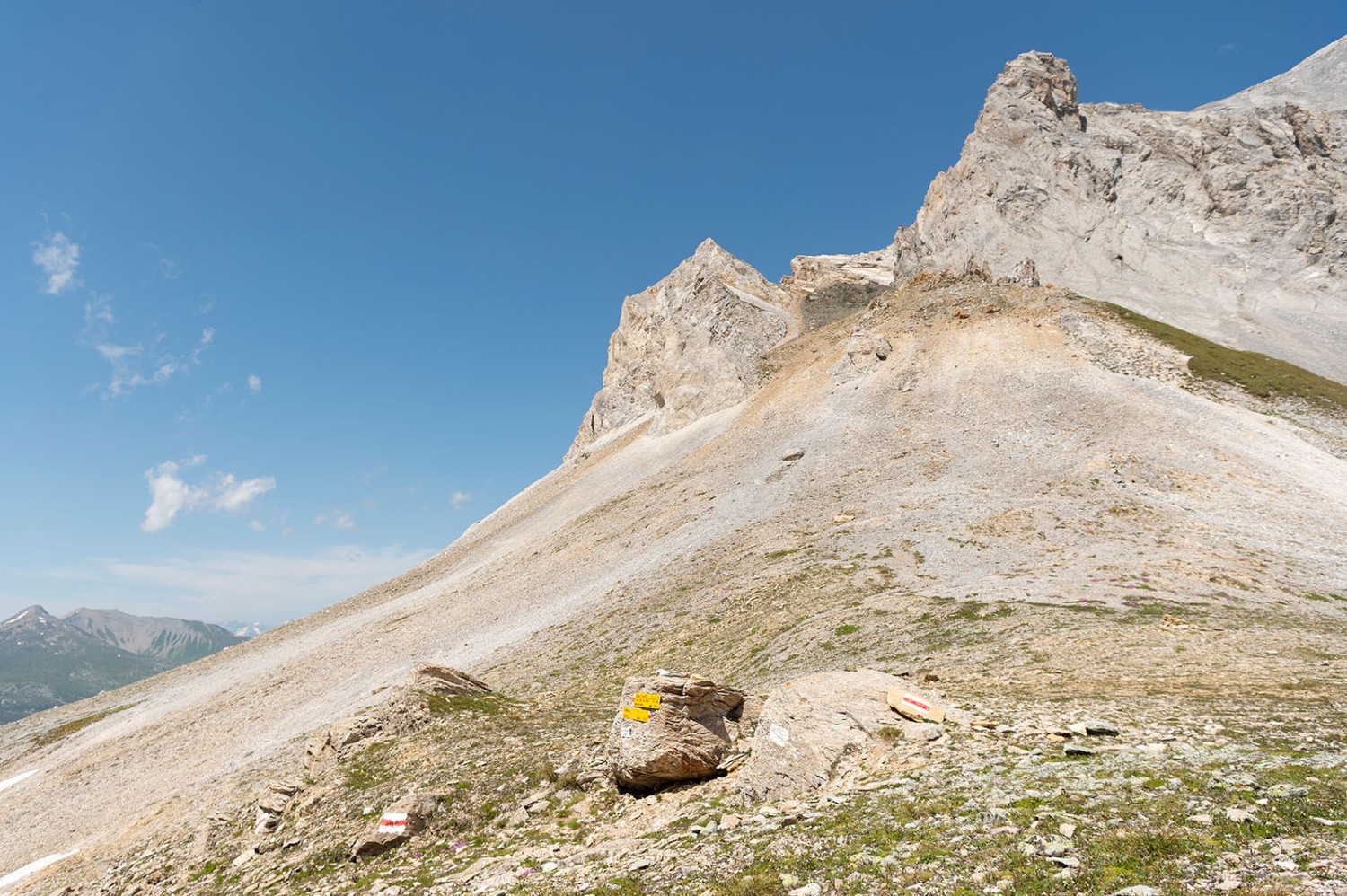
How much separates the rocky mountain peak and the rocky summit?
1079 inches

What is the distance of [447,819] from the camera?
1503 cm

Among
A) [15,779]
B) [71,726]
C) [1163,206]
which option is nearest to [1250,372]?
[1163,206]

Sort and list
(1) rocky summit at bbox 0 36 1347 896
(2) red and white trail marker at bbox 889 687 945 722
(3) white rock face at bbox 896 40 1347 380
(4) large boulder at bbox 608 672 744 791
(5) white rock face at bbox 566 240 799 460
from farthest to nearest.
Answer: (5) white rock face at bbox 566 240 799 460
(3) white rock face at bbox 896 40 1347 380
(4) large boulder at bbox 608 672 744 791
(2) red and white trail marker at bbox 889 687 945 722
(1) rocky summit at bbox 0 36 1347 896

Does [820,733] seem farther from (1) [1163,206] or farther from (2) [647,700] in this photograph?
(1) [1163,206]

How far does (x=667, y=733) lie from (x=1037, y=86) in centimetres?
13861

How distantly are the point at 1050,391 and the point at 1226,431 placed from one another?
12870 millimetres

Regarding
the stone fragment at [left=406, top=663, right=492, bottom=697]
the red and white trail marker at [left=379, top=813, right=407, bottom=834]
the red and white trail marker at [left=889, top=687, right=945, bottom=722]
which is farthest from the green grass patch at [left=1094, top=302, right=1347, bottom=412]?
the red and white trail marker at [left=379, top=813, right=407, bottom=834]

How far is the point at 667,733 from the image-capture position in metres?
14.5

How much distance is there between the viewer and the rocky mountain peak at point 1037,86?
111 meters

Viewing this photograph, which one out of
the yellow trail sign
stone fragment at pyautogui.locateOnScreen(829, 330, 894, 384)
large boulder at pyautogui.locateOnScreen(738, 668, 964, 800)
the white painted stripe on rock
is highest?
stone fragment at pyautogui.locateOnScreen(829, 330, 894, 384)

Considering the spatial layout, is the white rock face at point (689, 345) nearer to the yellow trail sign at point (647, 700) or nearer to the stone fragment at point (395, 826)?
the yellow trail sign at point (647, 700)

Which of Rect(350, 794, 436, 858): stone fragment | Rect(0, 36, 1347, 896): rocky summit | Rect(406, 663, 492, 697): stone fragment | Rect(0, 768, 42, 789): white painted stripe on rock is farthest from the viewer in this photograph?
Rect(0, 768, 42, 789): white painted stripe on rock

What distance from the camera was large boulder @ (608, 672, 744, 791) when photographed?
14281 mm

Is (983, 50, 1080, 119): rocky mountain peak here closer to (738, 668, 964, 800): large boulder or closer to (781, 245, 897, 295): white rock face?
(781, 245, 897, 295): white rock face
